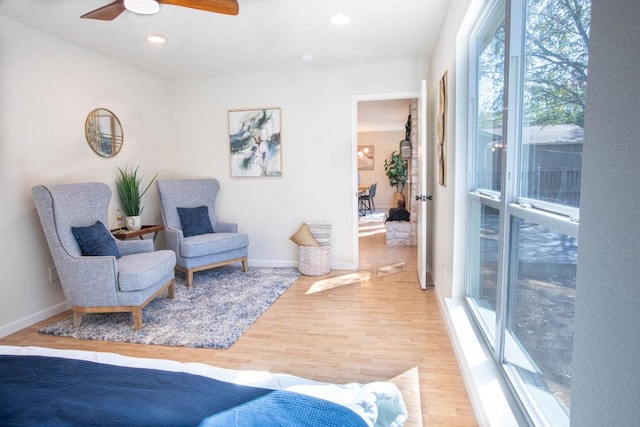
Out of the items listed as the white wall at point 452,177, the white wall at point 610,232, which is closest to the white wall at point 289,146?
the white wall at point 452,177

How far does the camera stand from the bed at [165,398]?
0.91m

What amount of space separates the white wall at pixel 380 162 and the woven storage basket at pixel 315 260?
7133mm

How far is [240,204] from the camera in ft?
15.5

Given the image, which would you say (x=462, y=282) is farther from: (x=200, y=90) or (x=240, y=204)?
(x=200, y=90)

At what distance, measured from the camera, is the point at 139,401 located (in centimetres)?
97

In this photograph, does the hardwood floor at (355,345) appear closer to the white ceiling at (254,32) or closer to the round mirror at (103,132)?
the round mirror at (103,132)

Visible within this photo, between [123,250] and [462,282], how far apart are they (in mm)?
2896

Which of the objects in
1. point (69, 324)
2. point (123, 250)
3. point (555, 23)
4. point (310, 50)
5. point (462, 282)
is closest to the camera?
point (555, 23)

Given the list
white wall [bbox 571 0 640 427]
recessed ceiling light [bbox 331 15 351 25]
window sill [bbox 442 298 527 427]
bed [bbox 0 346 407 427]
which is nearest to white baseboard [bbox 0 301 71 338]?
bed [bbox 0 346 407 427]

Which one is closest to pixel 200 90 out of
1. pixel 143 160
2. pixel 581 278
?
pixel 143 160

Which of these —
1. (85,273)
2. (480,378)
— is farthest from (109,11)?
(480,378)

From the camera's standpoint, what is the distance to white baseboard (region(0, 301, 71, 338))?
2792 millimetres

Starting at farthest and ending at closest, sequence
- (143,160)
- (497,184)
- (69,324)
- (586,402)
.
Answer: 1. (143,160)
2. (69,324)
3. (497,184)
4. (586,402)

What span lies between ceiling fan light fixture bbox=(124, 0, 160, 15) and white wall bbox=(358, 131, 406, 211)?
30.8 feet
